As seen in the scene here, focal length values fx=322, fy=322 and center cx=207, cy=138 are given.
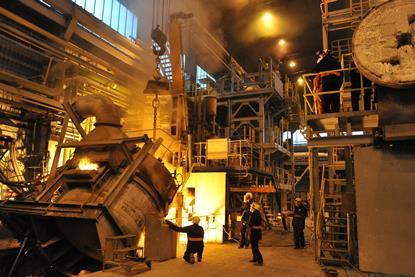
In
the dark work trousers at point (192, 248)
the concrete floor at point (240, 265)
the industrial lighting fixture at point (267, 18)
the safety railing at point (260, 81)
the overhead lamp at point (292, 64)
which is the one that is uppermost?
the industrial lighting fixture at point (267, 18)

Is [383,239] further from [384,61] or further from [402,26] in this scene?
[402,26]

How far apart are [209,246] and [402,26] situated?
8.04 meters

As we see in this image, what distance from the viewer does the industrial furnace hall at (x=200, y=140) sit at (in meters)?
4.20

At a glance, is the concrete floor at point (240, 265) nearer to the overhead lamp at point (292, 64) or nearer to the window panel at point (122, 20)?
the overhead lamp at point (292, 64)

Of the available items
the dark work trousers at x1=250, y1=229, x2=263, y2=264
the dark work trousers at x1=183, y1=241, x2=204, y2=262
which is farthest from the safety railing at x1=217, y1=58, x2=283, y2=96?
the dark work trousers at x1=183, y1=241, x2=204, y2=262

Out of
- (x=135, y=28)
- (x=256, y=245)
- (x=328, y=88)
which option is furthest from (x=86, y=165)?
(x=135, y=28)

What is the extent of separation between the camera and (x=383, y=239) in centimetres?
401

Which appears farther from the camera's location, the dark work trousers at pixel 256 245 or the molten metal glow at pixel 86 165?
the molten metal glow at pixel 86 165

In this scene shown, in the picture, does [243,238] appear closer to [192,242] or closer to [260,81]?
[192,242]

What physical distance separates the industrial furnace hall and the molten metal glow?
0.09 feet

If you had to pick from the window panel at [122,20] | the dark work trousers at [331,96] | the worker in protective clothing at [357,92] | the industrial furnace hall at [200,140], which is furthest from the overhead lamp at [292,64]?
the worker in protective clothing at [357,92]

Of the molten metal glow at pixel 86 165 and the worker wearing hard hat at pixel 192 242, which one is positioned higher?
the molten metal glow at pixel 86 165

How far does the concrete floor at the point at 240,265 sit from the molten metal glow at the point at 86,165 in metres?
2.68

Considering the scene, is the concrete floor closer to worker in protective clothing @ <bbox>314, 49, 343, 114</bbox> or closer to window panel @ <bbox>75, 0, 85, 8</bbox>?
worker in protective clothing @ <bbox>314, 49, 343, 114</bbox>
